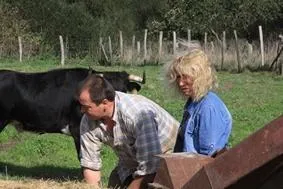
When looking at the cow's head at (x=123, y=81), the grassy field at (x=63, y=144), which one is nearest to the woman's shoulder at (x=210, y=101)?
the grassy field at (x=63, y=144)

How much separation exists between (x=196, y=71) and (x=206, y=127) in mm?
344

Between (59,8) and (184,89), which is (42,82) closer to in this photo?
(184,89)

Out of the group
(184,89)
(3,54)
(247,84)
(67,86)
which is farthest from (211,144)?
(3,54)

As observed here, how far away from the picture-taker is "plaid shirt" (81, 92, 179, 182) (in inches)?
177

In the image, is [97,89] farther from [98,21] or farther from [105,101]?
[98,21]

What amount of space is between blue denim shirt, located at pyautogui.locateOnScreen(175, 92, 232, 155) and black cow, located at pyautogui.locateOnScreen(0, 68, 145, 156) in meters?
5.74

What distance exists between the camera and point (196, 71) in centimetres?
389

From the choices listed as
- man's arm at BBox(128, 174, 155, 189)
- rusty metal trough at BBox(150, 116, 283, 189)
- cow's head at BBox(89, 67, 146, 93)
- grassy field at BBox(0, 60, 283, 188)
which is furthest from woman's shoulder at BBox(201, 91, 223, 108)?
cow's head at BBox(89, 67, 146, 93)

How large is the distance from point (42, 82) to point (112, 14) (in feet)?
114

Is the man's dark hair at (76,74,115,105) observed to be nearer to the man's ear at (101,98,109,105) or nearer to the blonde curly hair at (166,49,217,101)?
the man's ear at (101,98,109,105)

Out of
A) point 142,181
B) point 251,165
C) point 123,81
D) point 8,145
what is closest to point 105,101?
point 142,181

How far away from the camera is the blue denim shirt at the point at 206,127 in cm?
387

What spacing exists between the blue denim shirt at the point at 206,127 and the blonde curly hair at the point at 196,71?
2.2 inches

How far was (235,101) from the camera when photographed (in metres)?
15.7
